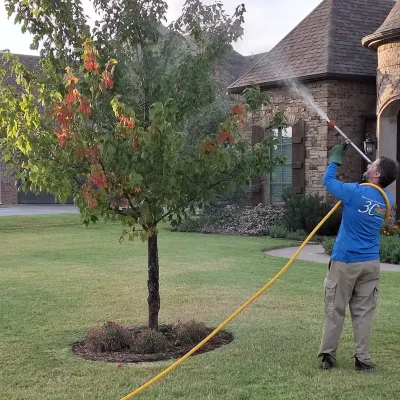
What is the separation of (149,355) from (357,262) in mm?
2086

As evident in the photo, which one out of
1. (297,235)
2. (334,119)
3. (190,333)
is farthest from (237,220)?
(190,333)

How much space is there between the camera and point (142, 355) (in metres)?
6.16

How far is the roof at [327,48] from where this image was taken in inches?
663

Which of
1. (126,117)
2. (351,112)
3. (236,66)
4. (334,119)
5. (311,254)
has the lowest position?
(311,254)

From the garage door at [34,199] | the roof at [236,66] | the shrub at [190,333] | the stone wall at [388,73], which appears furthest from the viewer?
the garage door at [34,199]

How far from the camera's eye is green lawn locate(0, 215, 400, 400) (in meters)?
5.20

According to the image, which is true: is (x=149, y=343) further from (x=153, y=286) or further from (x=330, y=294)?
(x=330, y=294)

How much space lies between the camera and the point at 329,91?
1666cm

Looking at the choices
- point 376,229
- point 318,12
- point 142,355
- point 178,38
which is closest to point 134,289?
point 142,355

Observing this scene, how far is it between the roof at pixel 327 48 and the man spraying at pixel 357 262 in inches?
443

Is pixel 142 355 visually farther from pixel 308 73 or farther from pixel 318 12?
pixel 318 12

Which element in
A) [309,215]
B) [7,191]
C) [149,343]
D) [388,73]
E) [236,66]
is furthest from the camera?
[7,191]

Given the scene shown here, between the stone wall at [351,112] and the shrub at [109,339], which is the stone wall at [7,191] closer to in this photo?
the stone wall at [351,112]

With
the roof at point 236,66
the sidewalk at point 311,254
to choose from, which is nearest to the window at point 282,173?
the sidewalk at point 311,254
